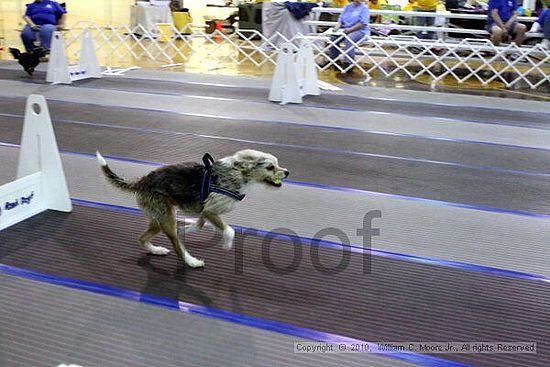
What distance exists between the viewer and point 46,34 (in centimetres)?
1052

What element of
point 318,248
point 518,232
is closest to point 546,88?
point 518,232

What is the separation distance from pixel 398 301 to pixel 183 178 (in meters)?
1.13

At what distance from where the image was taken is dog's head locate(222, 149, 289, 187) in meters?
2.92

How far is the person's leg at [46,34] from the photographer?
34.4ft

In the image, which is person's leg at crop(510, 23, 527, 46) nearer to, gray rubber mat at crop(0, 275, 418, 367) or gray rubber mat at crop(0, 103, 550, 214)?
gray rubber mat at crop(0, 103, 550, 214)

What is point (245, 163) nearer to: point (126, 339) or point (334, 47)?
point (126, 339)

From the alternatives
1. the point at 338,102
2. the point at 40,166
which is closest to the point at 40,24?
the point at 338,102

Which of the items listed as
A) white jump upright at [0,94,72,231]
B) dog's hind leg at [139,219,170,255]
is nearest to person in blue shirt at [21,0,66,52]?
white jump upright at [0,94,72,231]

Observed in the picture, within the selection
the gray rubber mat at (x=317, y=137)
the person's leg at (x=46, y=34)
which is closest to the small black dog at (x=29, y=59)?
the person's leg at (x=46, y=34)

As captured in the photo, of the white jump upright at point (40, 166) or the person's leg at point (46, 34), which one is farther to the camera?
the person's leg at point (46, 34)

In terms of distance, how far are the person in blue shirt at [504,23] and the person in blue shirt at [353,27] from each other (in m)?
2.00

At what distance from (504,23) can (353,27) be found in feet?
7.87

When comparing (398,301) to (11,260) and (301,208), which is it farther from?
(11,260)

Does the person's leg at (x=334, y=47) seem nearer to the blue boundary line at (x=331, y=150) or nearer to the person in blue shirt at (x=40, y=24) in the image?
the person in blue shirt at (x=40, y=24)
